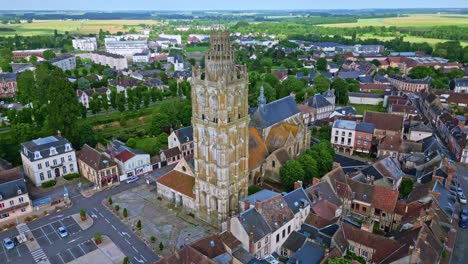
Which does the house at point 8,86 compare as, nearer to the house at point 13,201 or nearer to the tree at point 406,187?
the house at point 13,201

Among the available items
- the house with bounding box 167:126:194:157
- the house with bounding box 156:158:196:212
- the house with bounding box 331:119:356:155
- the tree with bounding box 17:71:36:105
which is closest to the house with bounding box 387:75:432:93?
the house with bounding box 331:119:356:155

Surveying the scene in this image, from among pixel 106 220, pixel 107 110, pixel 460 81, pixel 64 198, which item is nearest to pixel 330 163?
pixel 106 220

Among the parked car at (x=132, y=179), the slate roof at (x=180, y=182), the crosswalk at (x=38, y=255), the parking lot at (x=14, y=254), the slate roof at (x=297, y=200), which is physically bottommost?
the crosswalk at (x=38, y=255)

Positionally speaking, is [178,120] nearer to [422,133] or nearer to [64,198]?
[64,198]

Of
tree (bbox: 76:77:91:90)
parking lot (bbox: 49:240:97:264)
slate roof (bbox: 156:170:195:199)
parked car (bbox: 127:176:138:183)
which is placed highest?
tree (bbox: 76:77:91:90)

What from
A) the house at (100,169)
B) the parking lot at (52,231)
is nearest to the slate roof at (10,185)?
the parking lot at (52,231)

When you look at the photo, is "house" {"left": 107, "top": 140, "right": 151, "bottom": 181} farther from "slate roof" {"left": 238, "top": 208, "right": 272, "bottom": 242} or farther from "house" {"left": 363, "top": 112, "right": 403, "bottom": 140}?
"house" {"left": 363, "top": 112, "right": 403, "bottom": 140}
